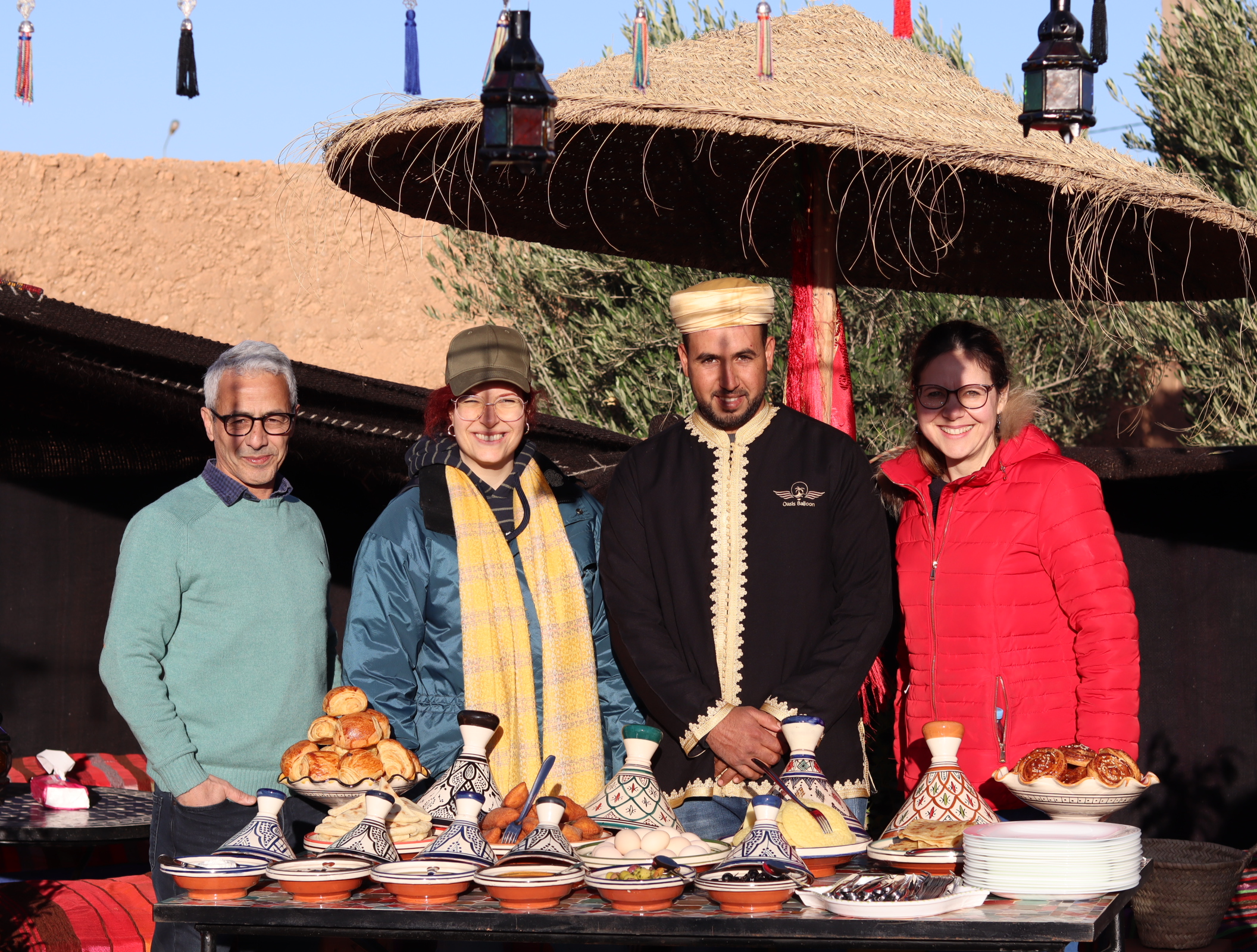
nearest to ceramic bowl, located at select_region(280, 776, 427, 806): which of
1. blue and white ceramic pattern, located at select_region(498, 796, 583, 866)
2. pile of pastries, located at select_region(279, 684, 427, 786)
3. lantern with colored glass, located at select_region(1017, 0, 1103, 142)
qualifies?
pile of pastries, located at select_region(279, 684, 427, 786)

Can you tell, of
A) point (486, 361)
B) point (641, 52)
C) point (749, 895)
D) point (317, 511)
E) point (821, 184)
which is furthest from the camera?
point (317, 511)

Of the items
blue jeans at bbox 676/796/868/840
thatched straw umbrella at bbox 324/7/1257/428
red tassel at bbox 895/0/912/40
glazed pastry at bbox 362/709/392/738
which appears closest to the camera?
glazed pastry at bbox 362/709/392/738

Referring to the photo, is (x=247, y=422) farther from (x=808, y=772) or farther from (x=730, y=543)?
(x=808, y=772)

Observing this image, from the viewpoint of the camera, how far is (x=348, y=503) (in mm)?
6176

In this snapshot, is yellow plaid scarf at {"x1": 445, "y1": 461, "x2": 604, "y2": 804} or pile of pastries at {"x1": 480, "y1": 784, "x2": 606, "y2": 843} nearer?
pile of pastries at {"x1": 480, "y1": 784, "x2": 606, "y2": 843}

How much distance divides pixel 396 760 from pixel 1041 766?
128 cm

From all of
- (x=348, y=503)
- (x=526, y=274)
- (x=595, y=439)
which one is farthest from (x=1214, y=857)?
(x=526, y=274)

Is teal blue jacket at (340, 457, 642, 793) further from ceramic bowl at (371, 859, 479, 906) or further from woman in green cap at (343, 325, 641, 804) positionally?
ceramic bowl at (371, 859, 479, 906)

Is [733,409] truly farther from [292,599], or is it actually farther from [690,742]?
[292,599]

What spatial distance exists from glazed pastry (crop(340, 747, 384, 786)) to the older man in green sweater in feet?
1.32

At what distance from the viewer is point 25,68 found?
399 centimetres

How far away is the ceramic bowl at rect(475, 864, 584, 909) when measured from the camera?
238cm

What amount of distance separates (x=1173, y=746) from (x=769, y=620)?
3.08m

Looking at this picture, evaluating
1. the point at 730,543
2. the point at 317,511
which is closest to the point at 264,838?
the point at 730,543
